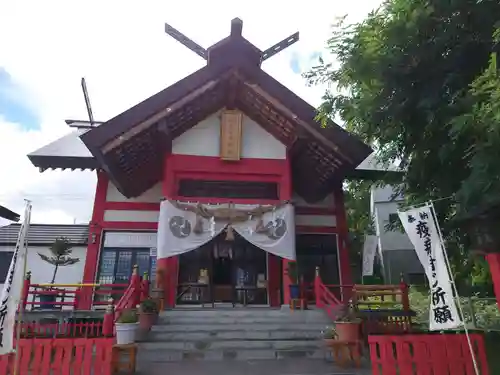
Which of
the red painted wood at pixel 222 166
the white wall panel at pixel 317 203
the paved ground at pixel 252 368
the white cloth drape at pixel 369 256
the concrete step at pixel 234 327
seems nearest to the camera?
the paved ground at pixel 252 368

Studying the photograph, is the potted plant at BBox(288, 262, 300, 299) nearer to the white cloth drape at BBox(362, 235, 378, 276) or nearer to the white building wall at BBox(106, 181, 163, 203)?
the white building wall at BBox(106, 181, 163, 203)

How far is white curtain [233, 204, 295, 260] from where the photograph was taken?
9.01m

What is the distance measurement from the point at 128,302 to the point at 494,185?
6419 mm

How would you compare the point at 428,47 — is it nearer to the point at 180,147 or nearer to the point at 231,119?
the point at 231,119

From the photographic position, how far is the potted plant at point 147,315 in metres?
7.03

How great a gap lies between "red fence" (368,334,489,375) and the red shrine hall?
3920mm

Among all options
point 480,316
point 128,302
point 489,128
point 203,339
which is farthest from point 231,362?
point 480,316

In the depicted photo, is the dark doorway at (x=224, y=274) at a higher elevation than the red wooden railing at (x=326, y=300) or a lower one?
higher

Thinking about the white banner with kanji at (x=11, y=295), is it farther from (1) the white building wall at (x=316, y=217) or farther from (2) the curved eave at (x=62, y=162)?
(1) the white building wall at (x=316, y=217)

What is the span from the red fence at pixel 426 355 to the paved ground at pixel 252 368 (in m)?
1.15

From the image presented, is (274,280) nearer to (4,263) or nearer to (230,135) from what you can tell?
(230,135)

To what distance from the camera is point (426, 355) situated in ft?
15.6

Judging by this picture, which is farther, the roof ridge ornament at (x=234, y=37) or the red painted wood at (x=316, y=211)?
the red painted wood at (x=316, y=211)

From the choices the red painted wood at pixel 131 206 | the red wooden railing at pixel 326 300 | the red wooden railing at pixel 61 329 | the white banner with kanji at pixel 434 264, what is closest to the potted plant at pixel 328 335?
the red wooden railing at pixel 326 300
